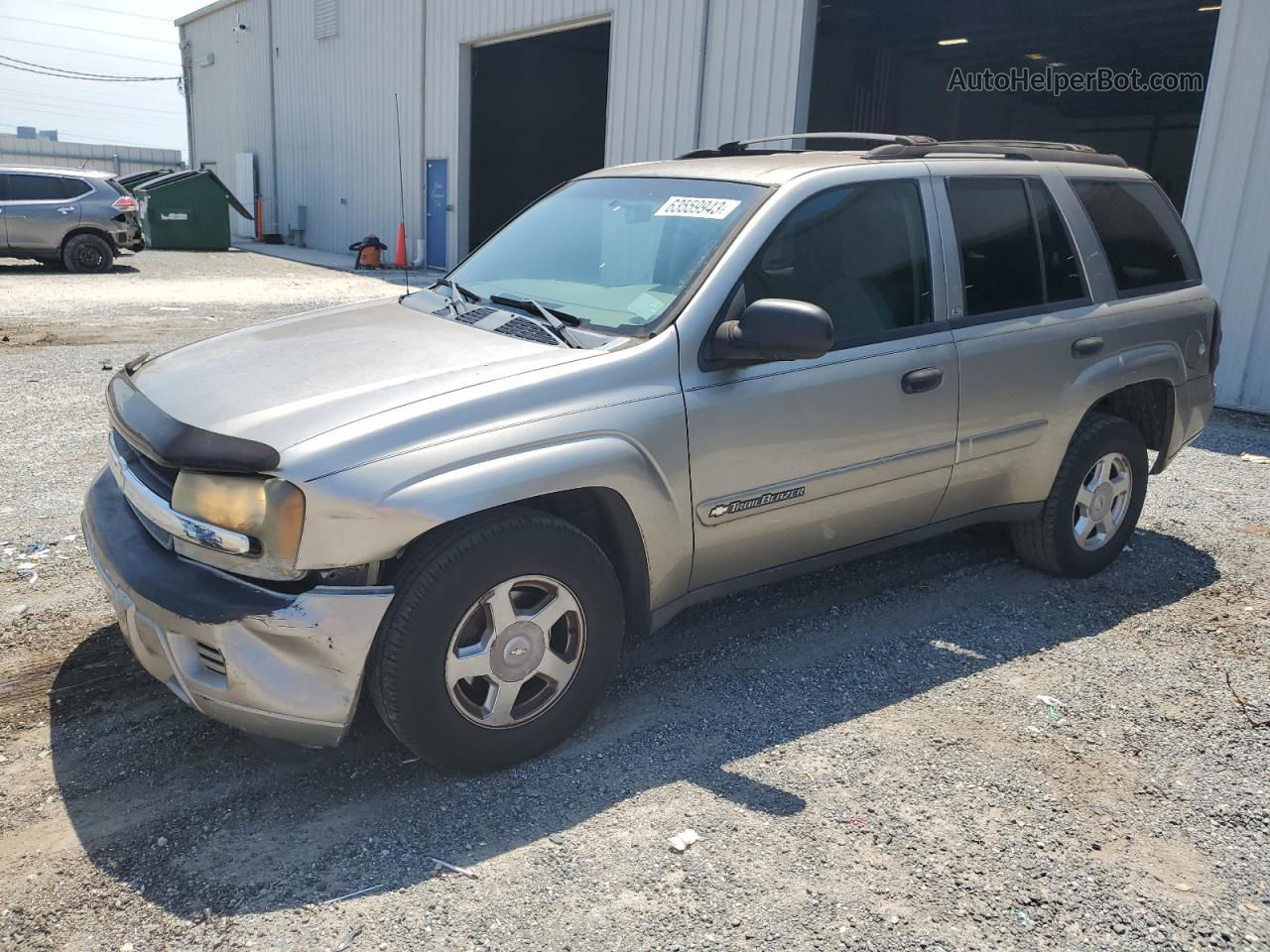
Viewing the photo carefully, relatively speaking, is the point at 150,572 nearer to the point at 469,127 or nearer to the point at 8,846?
the point at 8,846

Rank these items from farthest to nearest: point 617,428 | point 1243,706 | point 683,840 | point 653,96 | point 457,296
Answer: point 653,96 < point 457,296 < point 1243,706 < point 617,428 < point 683,840

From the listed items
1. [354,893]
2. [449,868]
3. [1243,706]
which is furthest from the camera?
[1243,706]

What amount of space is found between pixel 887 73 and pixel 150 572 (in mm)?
21493

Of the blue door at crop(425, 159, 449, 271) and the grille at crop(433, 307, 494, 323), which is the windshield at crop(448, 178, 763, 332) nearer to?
the grille at crop(433, 307, 494, 323)

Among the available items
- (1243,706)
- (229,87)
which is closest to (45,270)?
(229,87)

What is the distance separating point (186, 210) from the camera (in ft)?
79.6

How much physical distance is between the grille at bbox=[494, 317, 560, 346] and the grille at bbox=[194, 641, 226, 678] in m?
1.36

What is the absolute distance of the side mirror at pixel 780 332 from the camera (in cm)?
314

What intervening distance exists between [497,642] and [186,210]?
2465cm

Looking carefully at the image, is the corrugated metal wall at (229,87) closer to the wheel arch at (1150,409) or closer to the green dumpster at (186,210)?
the green dumpster at (186,210)

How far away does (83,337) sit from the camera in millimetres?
11070

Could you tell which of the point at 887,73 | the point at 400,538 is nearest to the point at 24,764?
the point at 400,538

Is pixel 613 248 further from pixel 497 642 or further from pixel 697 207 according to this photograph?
pixel 497 642

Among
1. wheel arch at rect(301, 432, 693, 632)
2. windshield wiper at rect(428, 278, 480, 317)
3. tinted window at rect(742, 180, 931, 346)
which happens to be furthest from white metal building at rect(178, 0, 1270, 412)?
wheel arch at rect(301, 432, 693, 632)
